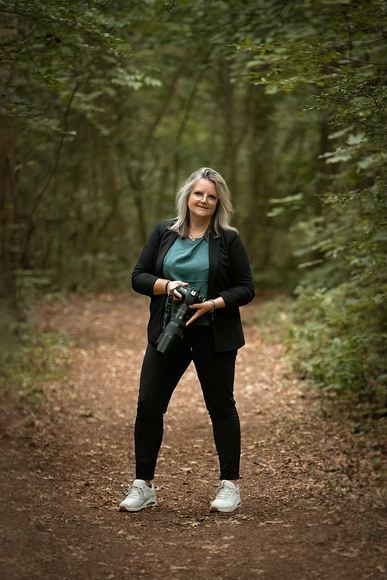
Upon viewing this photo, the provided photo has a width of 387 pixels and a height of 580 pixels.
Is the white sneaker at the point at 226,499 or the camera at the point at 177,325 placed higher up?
the camera at the point at 177,325

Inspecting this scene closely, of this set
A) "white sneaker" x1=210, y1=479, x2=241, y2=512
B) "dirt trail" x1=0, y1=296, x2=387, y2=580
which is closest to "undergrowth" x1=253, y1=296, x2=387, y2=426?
"dirt trail" x1=0, y1=296, x2=387, y2=580

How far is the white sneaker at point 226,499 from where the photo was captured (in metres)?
3.48

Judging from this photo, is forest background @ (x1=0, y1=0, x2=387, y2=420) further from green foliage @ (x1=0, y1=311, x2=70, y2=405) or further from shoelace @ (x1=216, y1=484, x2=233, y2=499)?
shoelace @ (x1=216, y1=484, x2=233, y2=499)

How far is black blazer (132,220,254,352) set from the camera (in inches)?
135

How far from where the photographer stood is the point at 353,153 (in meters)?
5.30

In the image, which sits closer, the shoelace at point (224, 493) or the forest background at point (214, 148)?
the shoelace at point (224, 493)

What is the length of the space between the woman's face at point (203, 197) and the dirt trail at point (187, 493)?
1974 mm

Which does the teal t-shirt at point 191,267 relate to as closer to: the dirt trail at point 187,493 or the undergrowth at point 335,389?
the dirt trail at point 187,493

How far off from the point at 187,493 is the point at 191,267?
1733 millimetres

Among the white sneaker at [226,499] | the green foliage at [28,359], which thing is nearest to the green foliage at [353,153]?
the white sneaker at [226,499]

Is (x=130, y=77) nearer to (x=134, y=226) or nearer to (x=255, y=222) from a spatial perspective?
(x=255, y=222)

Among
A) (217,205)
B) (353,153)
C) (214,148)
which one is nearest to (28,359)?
(217,205)

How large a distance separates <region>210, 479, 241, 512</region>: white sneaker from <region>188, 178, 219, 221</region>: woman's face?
1.78 meters

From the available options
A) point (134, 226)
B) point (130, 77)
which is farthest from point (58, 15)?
point (134, 226)
